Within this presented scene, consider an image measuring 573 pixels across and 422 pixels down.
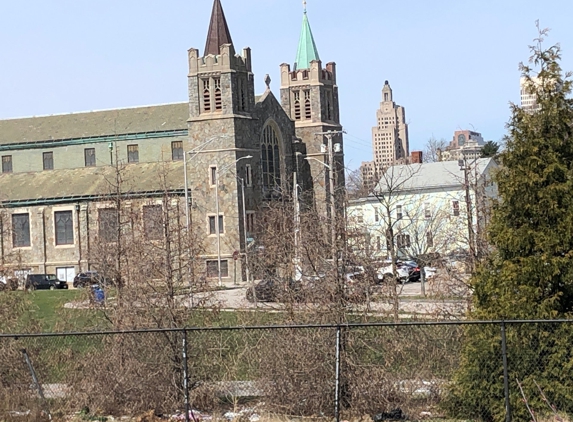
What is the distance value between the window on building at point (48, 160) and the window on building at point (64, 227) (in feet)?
27.0

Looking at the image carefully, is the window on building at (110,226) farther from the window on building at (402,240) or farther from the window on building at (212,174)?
the window on building at (212,174)

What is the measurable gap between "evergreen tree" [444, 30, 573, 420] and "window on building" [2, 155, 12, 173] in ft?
240

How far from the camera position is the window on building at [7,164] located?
272 feet

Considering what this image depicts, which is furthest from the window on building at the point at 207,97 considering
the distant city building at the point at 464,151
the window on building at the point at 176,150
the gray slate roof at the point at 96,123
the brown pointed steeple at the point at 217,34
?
the distant city building at the point at 464,151

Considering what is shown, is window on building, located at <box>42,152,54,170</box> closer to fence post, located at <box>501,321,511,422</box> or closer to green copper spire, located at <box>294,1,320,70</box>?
green copper spire, located at <box>294,1,320,70</box>

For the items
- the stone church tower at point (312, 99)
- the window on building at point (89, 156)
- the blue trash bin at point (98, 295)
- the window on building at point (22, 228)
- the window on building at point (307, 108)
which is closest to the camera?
the blue trash bin at point (98, 295)

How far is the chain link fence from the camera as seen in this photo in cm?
1459

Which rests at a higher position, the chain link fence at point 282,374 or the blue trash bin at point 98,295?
the blue trash bin at point 98,295

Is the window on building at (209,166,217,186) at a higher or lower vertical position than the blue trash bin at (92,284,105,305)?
higher

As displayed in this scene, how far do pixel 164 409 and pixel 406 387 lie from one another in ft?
13.8

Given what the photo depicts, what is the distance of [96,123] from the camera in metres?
82.5

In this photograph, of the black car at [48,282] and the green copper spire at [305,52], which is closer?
the black car at [48,282]

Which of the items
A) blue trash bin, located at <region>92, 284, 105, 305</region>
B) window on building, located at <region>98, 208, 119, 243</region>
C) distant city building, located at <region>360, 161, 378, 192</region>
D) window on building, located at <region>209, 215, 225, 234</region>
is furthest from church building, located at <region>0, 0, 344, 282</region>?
blue trash bin, located at <region>92, 284, 105, 305</region>

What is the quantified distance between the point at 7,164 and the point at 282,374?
71.0 metres
